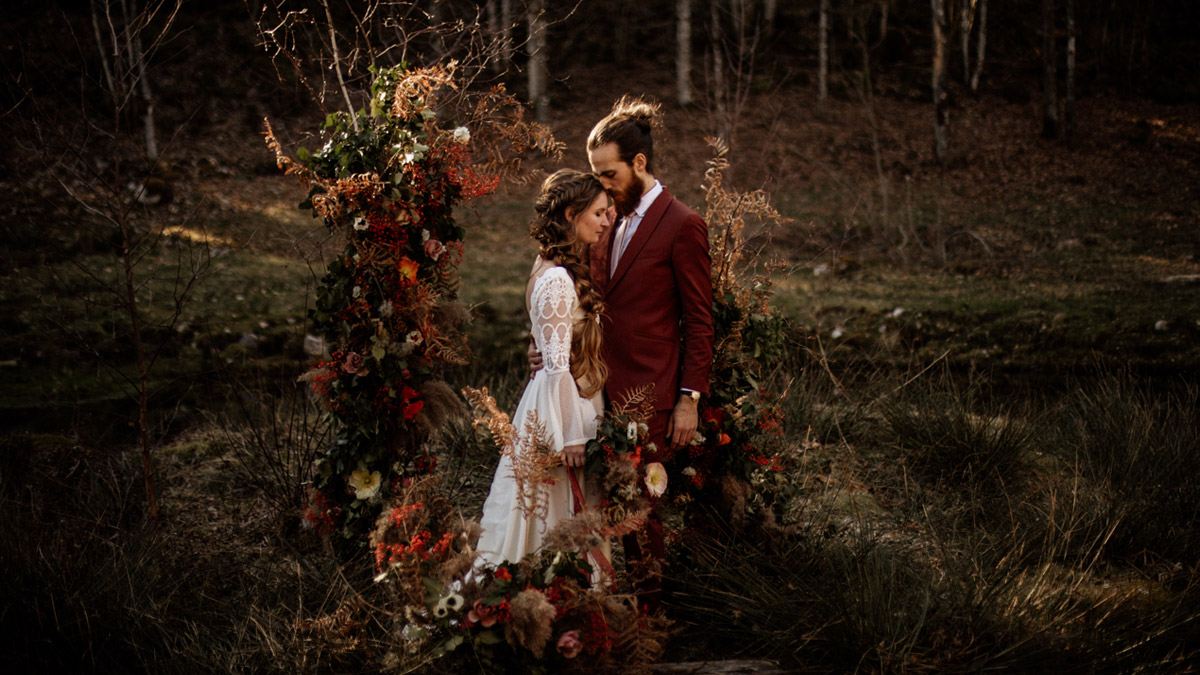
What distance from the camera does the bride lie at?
3.38 meters

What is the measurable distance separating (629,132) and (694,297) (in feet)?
2.63

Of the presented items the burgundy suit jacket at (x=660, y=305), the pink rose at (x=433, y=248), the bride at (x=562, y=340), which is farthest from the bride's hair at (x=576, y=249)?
the pink rose at (x=433, y=248)

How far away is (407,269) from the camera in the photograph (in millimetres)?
3994

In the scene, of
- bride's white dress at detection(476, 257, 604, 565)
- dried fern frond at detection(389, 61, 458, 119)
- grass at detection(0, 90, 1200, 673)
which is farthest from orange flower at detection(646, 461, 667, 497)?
dried fern frond at detection(389, 61, 458, 119)

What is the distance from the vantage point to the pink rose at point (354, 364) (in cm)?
393

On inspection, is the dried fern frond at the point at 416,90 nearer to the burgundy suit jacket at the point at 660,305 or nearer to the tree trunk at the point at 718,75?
the burgundy suit jacket at the point at 660,305

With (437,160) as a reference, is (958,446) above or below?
below

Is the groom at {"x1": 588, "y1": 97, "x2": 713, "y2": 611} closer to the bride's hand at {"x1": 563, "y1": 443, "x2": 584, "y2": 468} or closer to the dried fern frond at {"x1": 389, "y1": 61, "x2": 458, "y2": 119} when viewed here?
the bride's hand at {"x1": 563, "y1": 443, "x2": 584, "y2": 468}

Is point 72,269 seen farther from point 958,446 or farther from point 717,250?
point 958,446

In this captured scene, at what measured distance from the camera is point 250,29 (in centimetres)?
2178

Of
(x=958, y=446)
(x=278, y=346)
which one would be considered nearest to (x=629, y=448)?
(x=958, y=446)

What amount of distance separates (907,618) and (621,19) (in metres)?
25.8

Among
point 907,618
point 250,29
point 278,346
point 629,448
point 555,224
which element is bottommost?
point 278,346

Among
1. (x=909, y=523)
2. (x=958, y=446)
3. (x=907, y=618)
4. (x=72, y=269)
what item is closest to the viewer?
(x=907, y=618)
